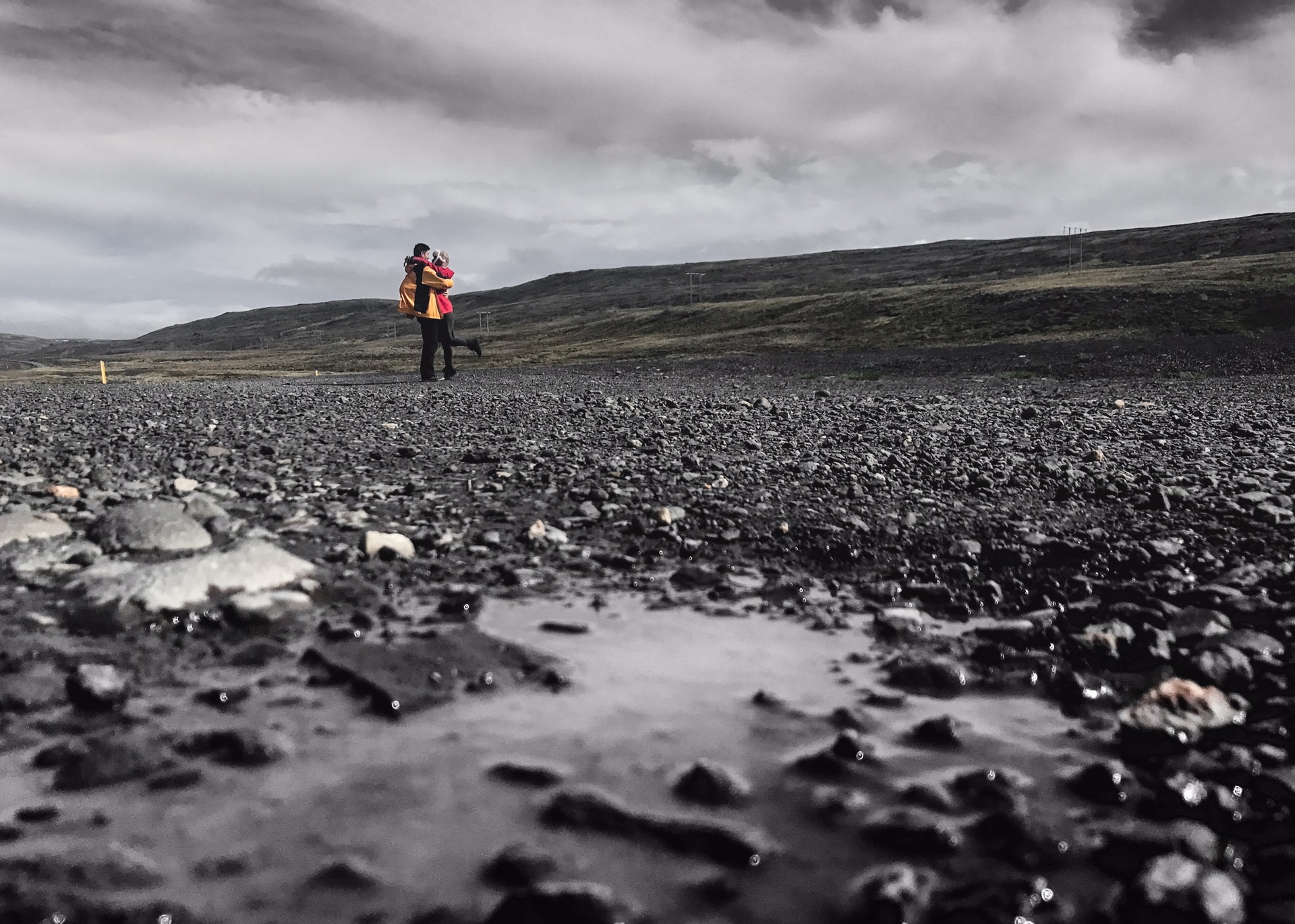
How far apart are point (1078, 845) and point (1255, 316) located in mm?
36284

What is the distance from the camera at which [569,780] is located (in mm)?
2959

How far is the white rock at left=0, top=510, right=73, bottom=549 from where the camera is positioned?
18.8 ft

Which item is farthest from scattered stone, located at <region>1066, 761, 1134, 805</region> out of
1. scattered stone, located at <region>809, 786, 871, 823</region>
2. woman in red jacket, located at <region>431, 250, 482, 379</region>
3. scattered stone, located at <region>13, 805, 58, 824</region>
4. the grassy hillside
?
the grassy hillside

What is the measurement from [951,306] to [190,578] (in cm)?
5284

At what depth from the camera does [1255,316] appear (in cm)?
3108

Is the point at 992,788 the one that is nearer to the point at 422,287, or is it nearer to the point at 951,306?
the point at 422,287

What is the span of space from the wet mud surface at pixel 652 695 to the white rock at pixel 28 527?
0.04 m

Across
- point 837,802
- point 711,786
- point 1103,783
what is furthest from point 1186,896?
point 711,786

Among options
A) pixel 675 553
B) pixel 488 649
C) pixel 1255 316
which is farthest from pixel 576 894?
pixel 1255 316

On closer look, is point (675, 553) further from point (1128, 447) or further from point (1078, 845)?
point (1128, 447)

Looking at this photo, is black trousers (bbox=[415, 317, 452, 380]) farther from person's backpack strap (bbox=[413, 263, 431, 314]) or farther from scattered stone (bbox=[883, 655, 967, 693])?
scattered stone (bbox=[883, 655, 967, 693])

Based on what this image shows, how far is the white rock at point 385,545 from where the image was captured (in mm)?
5523

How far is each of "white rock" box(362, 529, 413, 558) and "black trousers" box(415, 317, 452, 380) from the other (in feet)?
50.2

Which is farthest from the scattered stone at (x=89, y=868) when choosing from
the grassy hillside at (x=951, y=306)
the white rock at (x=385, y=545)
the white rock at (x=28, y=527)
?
the grassy hillside at (x=951, y=306)
